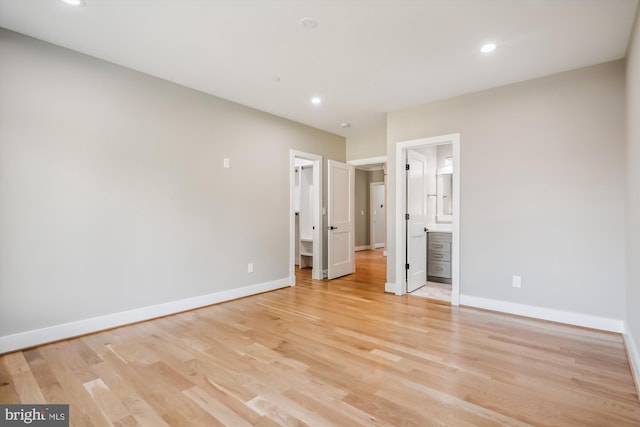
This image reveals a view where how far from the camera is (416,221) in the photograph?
4707 mm

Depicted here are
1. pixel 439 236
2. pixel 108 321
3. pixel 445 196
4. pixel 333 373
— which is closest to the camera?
pixel 333 373

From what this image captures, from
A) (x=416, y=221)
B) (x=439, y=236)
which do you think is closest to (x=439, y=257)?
(x=439, y=236)

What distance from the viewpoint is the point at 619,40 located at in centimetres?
266

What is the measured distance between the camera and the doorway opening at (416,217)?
3.92 metres

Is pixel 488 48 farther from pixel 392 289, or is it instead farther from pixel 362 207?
pixel 362 207

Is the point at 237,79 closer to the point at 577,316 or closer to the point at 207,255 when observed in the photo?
the point at 207,255

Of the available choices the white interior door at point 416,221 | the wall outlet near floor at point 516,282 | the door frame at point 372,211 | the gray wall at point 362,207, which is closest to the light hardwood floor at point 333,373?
the wall outlet near floor at point 516,282

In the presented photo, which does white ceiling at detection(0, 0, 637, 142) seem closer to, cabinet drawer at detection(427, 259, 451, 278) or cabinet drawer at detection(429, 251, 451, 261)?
cabinet drawer at detection(429, 251, 451, 261)

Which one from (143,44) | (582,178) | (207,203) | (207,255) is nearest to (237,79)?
(143,44)

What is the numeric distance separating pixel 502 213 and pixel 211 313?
3565 millimetres

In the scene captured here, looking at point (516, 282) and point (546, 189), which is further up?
point (546, 189)
